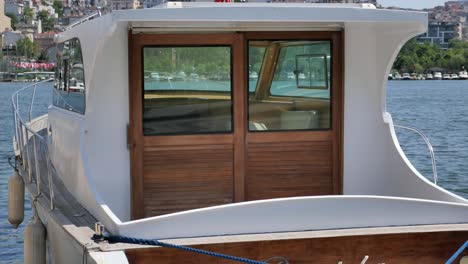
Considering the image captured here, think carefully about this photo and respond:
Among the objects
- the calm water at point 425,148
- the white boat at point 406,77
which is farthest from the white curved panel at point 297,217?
the white boat at point 406,77

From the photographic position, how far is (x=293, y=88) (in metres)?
7.58

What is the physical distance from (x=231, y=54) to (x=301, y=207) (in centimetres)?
192

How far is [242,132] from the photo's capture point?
745 centimetres

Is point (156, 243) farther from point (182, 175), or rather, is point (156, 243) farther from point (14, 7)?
point (14, 7)

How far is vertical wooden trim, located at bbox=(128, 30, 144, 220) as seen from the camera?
23.8ft

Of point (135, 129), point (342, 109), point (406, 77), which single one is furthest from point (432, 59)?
point (135, 129)

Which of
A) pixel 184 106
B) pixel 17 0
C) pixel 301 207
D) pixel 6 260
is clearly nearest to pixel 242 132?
pixel 184 106

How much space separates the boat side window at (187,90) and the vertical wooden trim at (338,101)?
36.7 inches

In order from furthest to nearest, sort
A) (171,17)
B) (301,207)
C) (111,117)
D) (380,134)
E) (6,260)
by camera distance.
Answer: (6,260) → (380,134) → (111,117) → (171,17) → (301,207)

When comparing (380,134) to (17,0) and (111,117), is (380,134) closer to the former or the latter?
(111,117)

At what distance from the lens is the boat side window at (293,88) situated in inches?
296

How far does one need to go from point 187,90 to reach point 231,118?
1.46 feet

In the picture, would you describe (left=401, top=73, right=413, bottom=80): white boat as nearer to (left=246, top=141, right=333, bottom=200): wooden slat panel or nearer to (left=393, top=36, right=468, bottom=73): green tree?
(left=393, top=36, right=468, bottom=73): green tree

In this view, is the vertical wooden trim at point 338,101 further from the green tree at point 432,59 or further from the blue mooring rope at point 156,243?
the green tree at point 432,59
